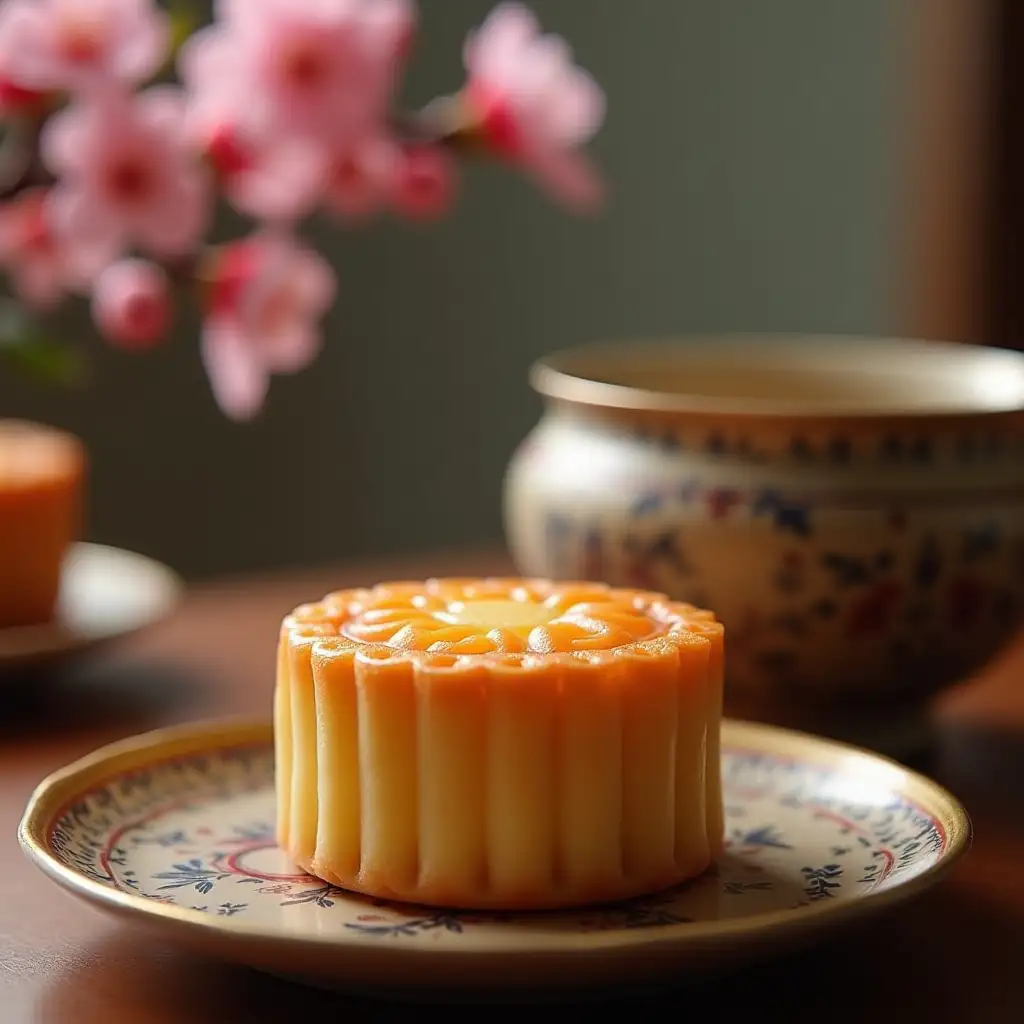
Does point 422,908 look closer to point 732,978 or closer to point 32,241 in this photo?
point 732,978

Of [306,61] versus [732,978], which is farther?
[306,61]

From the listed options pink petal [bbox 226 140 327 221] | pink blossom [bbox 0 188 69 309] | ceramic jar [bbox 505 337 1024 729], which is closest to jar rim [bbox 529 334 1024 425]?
ceramic jar [bbox 505 337 1024 729]

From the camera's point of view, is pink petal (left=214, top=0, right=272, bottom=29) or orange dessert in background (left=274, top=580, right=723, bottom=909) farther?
pink petal (left=214, top=0, right=272, bottom=29)

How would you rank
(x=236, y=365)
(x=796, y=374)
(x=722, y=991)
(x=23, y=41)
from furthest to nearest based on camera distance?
(x=796, y=374)
(x=236, y=365)
(x=23, y=41)
(x=722, y=991)

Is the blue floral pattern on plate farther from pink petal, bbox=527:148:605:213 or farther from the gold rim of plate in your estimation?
pink petal, bbox=527:148:605:213

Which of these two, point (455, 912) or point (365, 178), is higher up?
point (365, 178)

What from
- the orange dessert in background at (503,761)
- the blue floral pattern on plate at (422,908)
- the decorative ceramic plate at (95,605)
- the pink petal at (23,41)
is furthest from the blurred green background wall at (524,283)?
the orange dessert in background at (503,761)

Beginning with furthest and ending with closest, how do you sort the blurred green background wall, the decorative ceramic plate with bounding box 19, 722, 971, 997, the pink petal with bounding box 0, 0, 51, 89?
the blurred green background wall → the pink petal with bounding box 0, 0, 51, 89 → the decorative ceramic plate with bounding box 19, 722, 971, 997

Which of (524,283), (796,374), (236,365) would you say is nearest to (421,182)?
(236,365)
